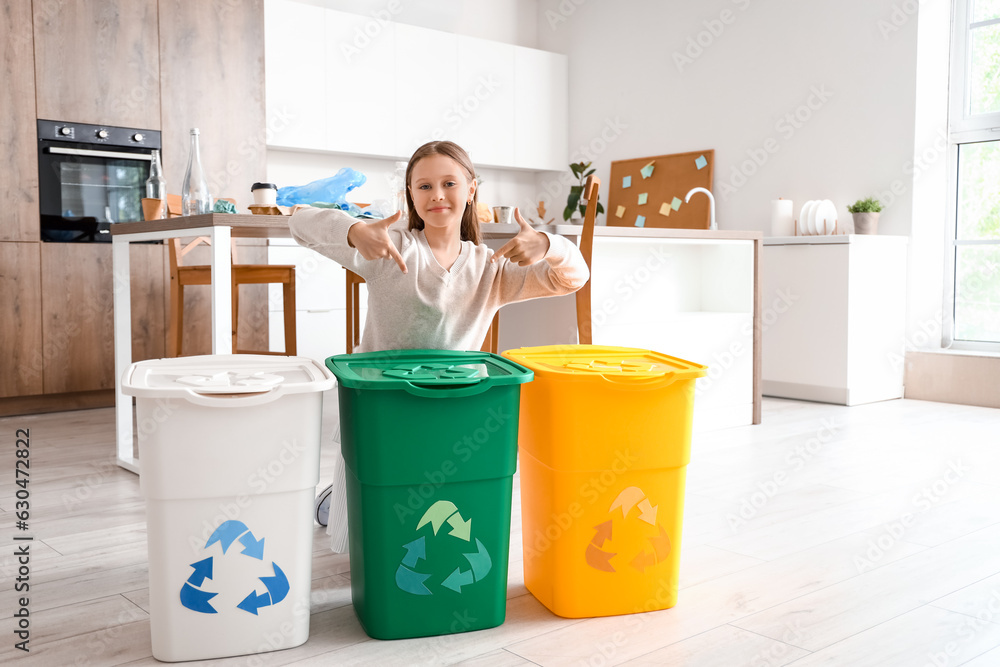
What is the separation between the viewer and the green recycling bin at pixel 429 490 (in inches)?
56.1

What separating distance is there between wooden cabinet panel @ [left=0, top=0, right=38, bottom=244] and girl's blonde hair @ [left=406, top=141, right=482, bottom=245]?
267 centimetres

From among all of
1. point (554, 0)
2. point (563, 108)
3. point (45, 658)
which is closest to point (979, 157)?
point (563, 108)

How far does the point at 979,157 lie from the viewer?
4375mm

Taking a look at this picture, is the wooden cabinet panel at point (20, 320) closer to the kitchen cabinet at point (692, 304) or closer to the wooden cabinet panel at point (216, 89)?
the wooden cabinet panel at point (216, 89)

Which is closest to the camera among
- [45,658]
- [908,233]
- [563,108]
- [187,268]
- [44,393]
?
[45,658]

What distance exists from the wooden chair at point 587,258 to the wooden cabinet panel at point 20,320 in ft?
8.17

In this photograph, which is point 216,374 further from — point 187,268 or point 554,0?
point 554,0

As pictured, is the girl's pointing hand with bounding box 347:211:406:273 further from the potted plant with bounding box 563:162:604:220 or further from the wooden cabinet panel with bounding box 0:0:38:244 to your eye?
the potted plant with bounding box 563:162:604:220

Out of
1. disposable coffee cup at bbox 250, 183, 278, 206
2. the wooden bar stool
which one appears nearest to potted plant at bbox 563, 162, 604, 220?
the wooden bar stool

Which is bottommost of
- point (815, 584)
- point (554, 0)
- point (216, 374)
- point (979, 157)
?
point (815, 584)

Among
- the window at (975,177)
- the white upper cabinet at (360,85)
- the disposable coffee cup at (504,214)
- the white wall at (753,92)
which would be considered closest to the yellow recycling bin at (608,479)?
the disposable coffee cup at (504,214)

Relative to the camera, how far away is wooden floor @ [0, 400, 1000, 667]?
144cm

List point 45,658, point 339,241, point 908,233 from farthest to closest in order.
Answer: point 908,233 < point 339,241 < point 45,658

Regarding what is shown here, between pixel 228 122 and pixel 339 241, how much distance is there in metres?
2.99
